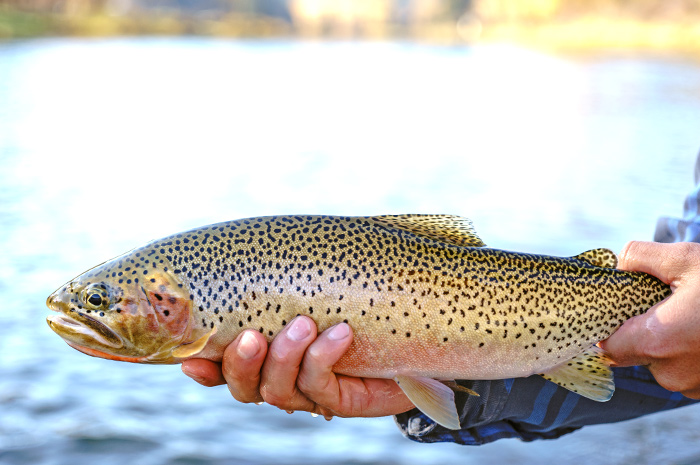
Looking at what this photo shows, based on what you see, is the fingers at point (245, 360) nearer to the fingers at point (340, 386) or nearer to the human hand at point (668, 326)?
the fingers at point (340, 386)

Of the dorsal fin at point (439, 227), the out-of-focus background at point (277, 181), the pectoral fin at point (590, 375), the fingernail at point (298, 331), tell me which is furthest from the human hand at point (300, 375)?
the out-of-focus background at point (277, 181)

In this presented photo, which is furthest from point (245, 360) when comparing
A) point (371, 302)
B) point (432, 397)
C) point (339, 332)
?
point (432, 397)

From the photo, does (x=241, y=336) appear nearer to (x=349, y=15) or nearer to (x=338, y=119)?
(x=338, y=119)

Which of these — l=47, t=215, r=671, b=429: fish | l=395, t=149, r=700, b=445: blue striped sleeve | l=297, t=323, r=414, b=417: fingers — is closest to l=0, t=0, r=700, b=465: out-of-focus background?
l=395, t=149, r=700, b=445: blue striped sleeve

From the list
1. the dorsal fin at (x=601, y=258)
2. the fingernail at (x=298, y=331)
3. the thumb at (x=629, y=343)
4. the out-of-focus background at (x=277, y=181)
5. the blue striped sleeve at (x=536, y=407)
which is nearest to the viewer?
the fingernail at (x=298, y=331)

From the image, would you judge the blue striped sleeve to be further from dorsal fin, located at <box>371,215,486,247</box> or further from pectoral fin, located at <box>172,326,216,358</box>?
pectoral fin, located at <box>172,326,216,358</box>

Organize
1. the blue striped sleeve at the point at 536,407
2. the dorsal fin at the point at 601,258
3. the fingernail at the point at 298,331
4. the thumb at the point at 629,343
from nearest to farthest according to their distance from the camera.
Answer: the fingernail at the point at 298,331
the thumb at the point at 629,343
the dorsal fin at the point at 601,258
the blue striped sleeve at the point at 536,407
